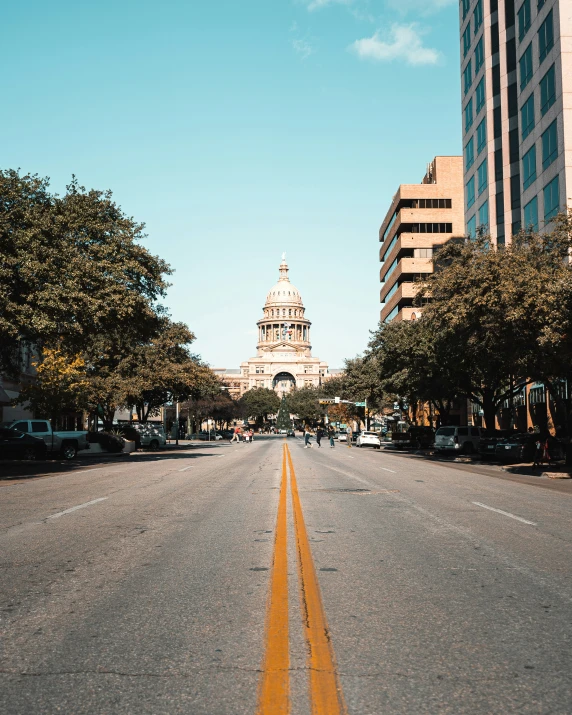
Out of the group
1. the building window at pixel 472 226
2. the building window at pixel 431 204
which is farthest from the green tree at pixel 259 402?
the building window at pixel 472 226

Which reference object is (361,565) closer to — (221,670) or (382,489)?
(221,670)

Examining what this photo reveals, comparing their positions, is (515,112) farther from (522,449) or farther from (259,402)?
(259,402)

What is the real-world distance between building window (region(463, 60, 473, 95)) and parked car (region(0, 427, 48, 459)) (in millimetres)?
43538

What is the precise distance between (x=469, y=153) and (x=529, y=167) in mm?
16984

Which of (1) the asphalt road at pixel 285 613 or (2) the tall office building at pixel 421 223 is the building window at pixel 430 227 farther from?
(1) the asphalt road at pixel 285 613

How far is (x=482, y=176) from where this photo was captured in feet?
180

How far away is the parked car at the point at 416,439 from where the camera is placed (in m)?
56.0

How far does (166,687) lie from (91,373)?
46904 millimetres

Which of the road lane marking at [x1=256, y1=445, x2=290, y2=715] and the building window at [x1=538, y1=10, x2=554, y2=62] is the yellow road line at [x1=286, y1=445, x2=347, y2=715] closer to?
the road lane marking at [x1=256, y1=445, x2=290, y2=715]

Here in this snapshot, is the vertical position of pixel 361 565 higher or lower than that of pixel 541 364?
lower

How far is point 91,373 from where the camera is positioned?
49.6 m

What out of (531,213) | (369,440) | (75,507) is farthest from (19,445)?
(369,440)

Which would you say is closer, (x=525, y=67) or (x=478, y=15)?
(x=525, y=67)

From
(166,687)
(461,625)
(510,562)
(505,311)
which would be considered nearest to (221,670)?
(166,687)
